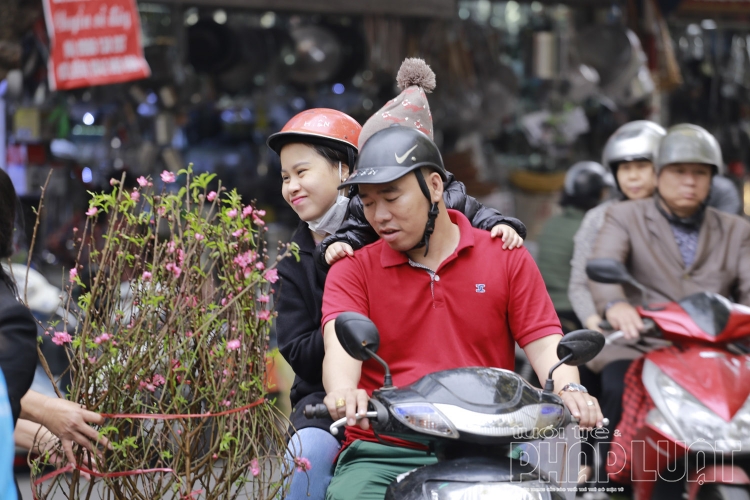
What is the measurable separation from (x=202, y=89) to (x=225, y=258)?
261 inches

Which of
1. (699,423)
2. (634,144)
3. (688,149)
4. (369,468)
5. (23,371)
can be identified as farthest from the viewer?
(634,144)

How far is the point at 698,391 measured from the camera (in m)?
3.64

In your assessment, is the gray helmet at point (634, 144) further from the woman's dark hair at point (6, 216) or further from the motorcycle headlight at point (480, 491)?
the woman's dark hair at point (6, 216)

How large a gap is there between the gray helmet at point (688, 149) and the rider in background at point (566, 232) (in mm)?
1529

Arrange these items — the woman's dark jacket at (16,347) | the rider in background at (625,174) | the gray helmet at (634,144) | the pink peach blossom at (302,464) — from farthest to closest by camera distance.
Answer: the gray helmet at (634,144) < the rider in background at (625,174) < the pink peach blossom at (302,464) < the woman's dark jacket at (16,347)

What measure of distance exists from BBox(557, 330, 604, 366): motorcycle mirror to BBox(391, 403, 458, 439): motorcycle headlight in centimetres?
36

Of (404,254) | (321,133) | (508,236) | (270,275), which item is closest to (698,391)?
(508,236)

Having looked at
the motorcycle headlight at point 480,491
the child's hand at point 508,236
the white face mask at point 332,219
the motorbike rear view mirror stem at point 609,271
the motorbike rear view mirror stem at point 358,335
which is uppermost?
the white face mask at point 332,219

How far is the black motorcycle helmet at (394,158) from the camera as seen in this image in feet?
8.05

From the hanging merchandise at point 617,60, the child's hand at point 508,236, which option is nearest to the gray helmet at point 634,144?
the child's hand at point 508,236

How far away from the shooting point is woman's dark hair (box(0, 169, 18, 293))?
2.62 m

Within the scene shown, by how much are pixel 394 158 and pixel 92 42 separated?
4.62 m

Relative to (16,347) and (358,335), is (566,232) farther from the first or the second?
(16,347)

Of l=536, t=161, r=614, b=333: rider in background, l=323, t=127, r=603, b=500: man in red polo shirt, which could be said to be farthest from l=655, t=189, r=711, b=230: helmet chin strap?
l=323, t=127, r=603, b=500: man in red polo shirt
